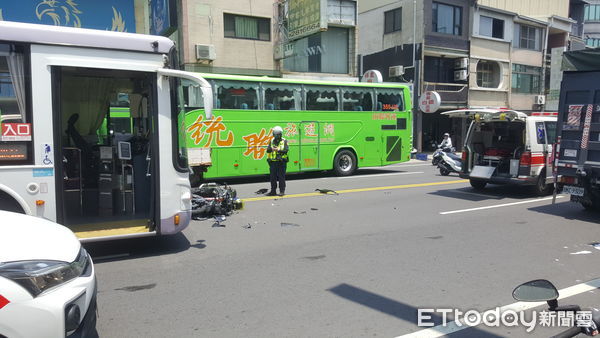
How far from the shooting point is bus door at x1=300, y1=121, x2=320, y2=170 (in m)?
15.1

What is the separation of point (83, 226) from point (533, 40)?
3600 cm

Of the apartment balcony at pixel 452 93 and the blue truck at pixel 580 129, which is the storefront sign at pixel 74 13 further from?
the blue truck at pixel 580 129

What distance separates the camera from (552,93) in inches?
1339

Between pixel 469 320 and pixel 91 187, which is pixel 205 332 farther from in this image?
pixel 91 187

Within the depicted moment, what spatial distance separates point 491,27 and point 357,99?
64.3ft

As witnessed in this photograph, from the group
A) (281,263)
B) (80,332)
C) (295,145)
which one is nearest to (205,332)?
(80,332)

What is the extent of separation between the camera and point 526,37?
109 feet

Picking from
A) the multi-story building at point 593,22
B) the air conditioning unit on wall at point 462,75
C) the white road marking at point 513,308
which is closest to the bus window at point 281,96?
the white road marking at point 513,308

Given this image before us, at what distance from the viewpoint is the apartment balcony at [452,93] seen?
28.7 meters

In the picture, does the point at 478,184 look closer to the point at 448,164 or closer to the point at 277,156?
the point at 448,164

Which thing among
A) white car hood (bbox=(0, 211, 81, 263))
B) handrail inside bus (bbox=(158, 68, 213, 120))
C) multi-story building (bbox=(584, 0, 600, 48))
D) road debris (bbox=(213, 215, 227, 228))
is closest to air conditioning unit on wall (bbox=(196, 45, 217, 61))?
road debris (bbox=(213, 215, 227, 228))

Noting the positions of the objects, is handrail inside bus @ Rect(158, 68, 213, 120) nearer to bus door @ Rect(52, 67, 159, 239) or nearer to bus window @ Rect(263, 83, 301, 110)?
bus door @ Rect(52, 67, 159, 239)

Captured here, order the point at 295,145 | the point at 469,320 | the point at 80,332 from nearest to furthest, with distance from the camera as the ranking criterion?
the point at 80,332
the point at 469,320
the point at 295,145

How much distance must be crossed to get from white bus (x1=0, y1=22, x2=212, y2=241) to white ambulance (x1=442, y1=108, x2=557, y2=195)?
7.12 m
